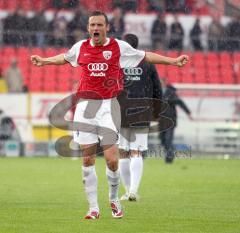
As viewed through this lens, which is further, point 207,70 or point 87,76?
point 207,70

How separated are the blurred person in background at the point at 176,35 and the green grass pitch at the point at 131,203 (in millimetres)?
7102

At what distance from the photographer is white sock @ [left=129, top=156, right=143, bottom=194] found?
529 inches

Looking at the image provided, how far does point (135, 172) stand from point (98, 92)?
3.16 meters

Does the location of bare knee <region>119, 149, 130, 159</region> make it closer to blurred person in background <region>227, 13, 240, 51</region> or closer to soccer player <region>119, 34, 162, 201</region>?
soccer player <region>119, 34, 162, 201</region>

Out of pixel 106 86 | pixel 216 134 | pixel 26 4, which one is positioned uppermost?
pixel 106 86

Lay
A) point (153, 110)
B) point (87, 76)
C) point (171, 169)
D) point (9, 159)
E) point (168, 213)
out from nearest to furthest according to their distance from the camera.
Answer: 1. point (87, 76)
2. point (168, 213)
3. point (153, 110)
4. point (171, 169)
5. point (9, 159)

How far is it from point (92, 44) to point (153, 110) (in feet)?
17.9

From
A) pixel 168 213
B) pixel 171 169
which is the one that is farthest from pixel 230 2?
pixel 168 213

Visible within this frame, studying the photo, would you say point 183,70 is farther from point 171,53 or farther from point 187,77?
point 171,53

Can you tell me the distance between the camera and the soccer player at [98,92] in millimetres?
10656

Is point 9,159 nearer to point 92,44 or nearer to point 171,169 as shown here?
point 171,169

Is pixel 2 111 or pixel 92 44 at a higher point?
pixel 92 44

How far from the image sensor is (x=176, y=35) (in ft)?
91.9

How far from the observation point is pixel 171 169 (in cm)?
2070
